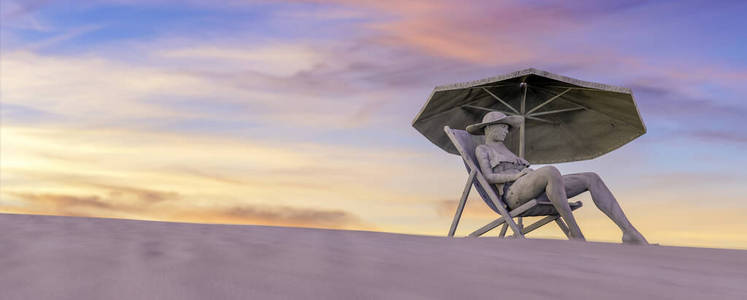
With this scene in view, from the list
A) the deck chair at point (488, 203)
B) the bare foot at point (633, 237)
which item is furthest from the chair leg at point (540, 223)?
the bare foot at point (633, 237)

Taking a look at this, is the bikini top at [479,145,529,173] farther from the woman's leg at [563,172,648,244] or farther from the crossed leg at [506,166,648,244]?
→ the woman's leg at [563,172,648,244]

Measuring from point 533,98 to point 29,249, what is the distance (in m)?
8.15

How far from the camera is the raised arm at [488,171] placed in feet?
21.9

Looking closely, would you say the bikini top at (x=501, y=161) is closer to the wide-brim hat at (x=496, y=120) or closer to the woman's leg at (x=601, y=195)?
the wide-brim hat at (x=496, y=120)

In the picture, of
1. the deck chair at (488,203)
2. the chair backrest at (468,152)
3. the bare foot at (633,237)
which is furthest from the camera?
the chair backrest at (468,152)

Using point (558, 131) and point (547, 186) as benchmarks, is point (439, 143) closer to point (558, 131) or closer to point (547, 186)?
point (558, 131)

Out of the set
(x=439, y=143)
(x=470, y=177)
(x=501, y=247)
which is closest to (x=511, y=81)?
(x=439, y=143)

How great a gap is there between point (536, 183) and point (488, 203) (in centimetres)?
77

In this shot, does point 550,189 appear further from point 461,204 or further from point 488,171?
point 461,204

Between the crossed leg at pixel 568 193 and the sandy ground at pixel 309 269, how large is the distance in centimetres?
353

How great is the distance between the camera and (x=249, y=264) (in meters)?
1.85

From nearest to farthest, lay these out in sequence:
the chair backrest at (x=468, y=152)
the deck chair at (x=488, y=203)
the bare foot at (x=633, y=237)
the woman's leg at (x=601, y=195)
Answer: the bare foot at (x=633, y=237) < the woman's leg at (x=601, y=195) < the deck chair at (x=488, y=203) < the chair backrest at (x=468, y=152)

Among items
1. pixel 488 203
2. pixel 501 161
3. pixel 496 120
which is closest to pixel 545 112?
pixel 496 120

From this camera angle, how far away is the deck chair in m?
6.66
